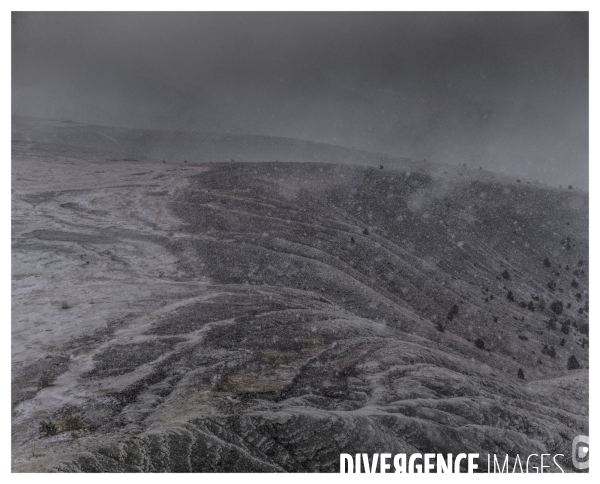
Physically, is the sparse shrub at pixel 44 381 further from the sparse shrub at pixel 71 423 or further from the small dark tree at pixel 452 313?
the small dark tree at pixel 452 313

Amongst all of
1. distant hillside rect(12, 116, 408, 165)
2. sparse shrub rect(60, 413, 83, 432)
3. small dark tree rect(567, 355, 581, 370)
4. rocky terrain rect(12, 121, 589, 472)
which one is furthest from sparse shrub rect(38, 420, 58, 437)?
distant hillside rect(12, 116, 408, 165)

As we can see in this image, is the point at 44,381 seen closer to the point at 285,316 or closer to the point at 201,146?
the point at 285,316

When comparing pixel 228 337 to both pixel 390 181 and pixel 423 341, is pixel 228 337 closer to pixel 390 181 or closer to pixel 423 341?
pixel 423 341

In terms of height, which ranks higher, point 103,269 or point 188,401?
point 103,269

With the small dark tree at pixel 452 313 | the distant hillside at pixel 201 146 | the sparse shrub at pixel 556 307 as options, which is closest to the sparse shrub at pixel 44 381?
the small dark tree at pixel 452 313

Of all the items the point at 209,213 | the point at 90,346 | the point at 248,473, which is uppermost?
the point at 209,213

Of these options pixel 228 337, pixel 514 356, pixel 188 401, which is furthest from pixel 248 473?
pixel 514 356

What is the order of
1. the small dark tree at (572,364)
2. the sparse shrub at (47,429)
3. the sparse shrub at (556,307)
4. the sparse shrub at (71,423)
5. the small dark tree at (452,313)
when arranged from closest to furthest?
1. the sparse shrub at (47,429)
2. the sparse shrub at (71,423)
3. the small dark tree at (572,364)
4. the small dark tree at (452,313)
5. the sparse shrub at (556,307)
